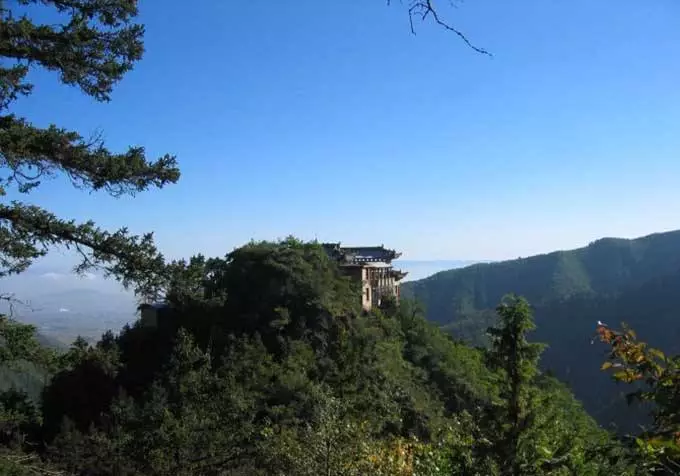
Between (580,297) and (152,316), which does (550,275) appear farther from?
(152,316)

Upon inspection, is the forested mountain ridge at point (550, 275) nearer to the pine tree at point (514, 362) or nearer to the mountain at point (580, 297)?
the mountain at point (580, 297)

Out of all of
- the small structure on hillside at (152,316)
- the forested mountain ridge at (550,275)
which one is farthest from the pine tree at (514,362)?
the forested mountain ridge at (550,275)

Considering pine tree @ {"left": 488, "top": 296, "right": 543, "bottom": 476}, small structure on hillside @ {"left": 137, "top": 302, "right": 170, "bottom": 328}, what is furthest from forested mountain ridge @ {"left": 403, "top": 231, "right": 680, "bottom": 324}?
pine tree @ {"left": 488, "top": 296, "right": 543, "bottom": 476}

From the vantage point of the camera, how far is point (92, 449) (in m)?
17.6

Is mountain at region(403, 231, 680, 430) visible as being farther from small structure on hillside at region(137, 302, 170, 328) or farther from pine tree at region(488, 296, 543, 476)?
pine tree at region(488, 296, 543, 476)

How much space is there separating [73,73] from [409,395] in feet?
88.3

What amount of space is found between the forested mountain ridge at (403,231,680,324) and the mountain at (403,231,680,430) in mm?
286

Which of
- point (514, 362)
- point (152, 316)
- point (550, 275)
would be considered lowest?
point (514, 362)

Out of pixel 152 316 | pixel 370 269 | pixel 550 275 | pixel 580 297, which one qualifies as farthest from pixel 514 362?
pixel 550 275

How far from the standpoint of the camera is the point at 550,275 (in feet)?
563

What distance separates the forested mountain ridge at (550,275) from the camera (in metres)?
164

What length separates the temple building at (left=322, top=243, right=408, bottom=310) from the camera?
47.5 m

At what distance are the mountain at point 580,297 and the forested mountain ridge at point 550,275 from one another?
0.29 meters

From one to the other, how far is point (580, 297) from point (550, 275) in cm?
4038
